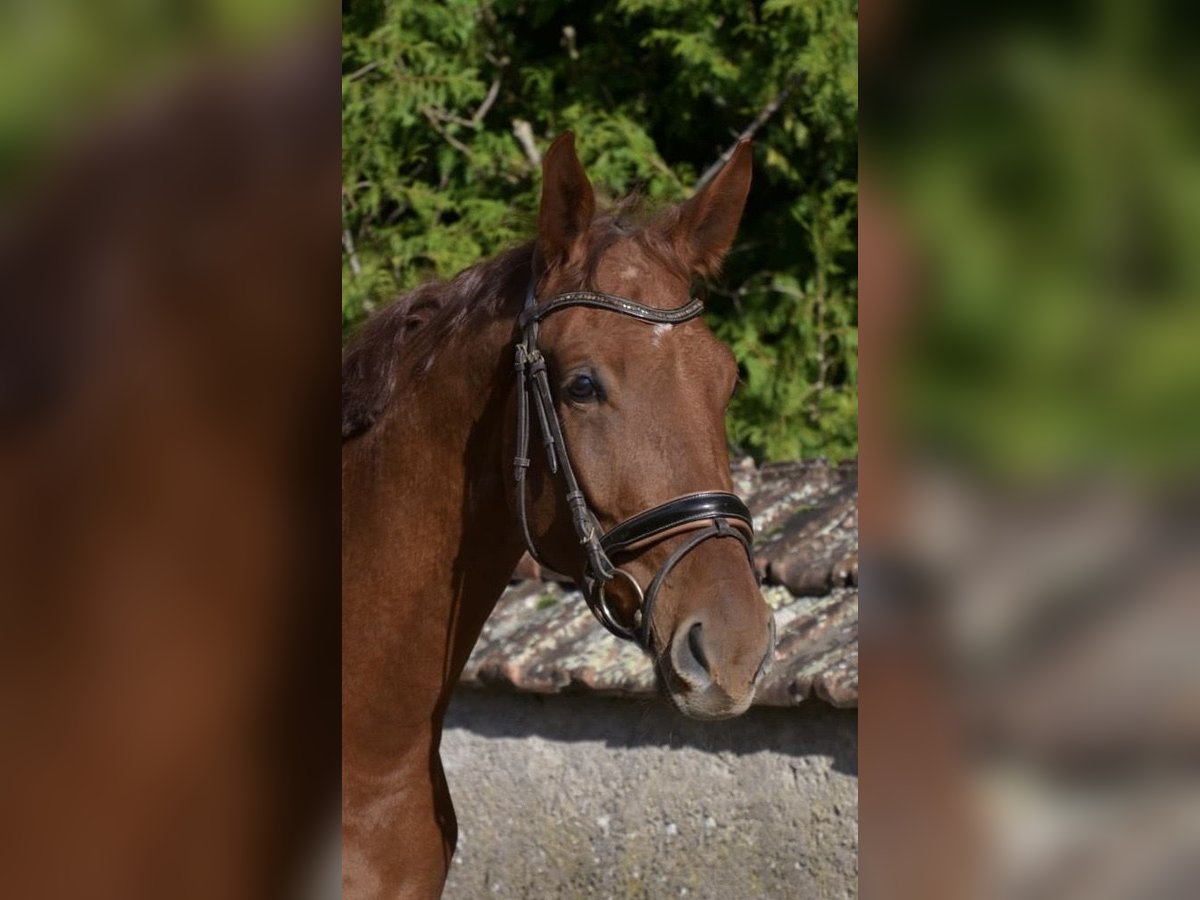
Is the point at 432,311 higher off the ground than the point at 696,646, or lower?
higher

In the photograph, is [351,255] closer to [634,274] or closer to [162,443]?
[634,274]

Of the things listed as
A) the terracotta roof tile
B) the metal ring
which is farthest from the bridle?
the terracotta roof tile

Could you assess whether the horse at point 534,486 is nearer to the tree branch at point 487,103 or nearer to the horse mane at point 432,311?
the horse mane at point 432,311

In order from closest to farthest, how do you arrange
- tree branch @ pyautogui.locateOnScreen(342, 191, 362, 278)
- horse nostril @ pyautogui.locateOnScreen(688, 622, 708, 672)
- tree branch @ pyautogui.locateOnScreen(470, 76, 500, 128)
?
horse nostril @ pyautogui.locateOnScreen(688, 622, 708, 672), tree branch @ pyautogui.locateOnScreen(342, 191, 362, 278), tree branch @ pyautogui.locateOnScreen(470, 76, 500, 128)

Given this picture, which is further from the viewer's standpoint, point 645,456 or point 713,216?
point 713,216

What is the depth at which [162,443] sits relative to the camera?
598mm

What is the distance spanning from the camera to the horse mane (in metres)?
2.19

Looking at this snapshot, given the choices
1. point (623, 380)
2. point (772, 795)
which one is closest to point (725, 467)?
point (623, 380)

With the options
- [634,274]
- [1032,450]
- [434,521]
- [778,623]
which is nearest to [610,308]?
[634,274]

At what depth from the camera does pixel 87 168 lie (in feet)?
1.89

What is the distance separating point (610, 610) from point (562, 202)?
0.69 metres

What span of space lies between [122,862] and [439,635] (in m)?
1.53

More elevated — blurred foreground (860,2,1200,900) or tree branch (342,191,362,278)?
blurred foreground (860,2,1200,900)

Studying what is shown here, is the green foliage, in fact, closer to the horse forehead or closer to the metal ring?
the horse forehead
